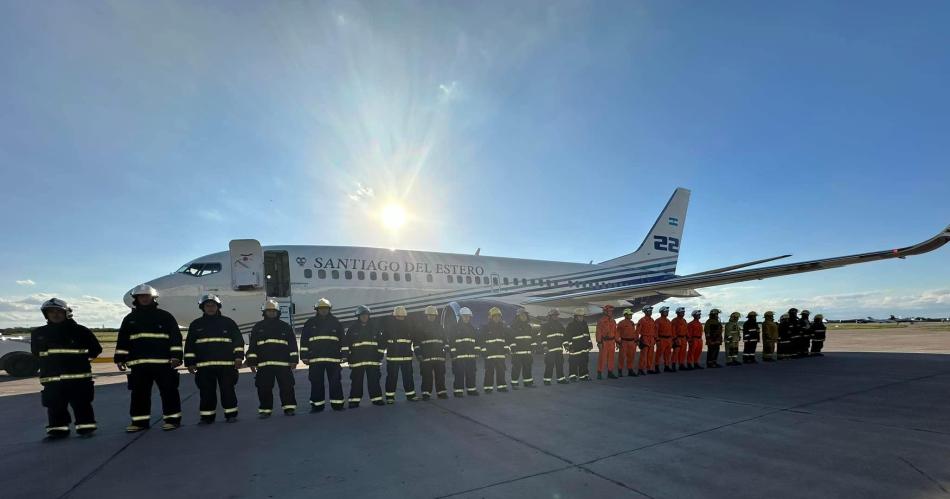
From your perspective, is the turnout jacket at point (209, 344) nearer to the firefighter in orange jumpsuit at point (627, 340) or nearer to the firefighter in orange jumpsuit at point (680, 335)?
the firefighter in orange jumpsuit at point (627, 340)

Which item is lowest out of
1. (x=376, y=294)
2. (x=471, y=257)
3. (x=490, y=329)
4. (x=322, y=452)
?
(x=322, y=452)

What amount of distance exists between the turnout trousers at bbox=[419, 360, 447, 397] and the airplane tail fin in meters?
17.9

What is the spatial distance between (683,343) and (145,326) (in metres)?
12.2

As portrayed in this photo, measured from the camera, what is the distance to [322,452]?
→ 16.4 ft

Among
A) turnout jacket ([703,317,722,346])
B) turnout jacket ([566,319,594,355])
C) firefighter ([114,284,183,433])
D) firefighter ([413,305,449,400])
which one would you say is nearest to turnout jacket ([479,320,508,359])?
firefighter ([413,305,449,400])

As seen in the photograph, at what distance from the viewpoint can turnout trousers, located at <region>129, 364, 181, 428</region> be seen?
20.4ft

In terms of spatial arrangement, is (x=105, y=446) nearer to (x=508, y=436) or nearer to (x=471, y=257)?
(x=508, y=436)

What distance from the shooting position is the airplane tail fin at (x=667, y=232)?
24.4 m

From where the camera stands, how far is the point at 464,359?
9.05 meters

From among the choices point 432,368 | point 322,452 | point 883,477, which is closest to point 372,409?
point 432,368

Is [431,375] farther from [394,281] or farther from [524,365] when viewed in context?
[394,281]

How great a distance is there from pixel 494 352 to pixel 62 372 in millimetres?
6798

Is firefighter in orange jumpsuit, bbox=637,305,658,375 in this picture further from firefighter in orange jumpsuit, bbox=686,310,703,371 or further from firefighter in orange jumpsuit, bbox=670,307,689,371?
firefighter in orange jumpsuit, bbox=686,310,703,371

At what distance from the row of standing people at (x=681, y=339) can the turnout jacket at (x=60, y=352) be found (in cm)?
948
